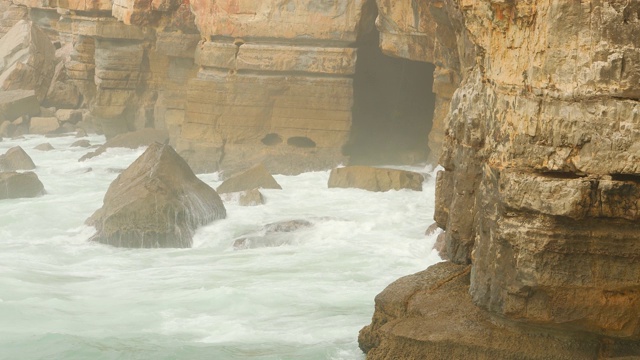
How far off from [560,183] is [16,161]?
42.2 feet

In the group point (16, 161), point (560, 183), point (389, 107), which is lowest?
point (16, 161)

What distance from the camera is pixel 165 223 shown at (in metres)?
11.2

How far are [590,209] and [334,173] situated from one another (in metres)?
8.57

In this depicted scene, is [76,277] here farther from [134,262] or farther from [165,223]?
[165,223]

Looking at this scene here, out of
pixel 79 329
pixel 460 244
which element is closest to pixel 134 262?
pixel 79 329

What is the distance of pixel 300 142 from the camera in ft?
50.0

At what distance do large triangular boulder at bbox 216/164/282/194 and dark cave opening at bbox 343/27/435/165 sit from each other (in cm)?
177

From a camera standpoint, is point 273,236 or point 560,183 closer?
point 560,183

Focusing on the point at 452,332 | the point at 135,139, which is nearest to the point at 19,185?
the point at 135,139

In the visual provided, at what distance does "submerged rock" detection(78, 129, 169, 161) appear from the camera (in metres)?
18.3

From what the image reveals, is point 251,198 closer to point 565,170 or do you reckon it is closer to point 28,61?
point 565,170

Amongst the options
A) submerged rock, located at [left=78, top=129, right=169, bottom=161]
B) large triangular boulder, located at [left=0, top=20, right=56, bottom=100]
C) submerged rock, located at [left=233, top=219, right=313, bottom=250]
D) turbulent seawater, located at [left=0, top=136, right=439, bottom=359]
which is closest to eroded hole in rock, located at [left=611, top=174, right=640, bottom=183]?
turbulent seawater, located at [left=0, top=136, right=439, bottom=359]

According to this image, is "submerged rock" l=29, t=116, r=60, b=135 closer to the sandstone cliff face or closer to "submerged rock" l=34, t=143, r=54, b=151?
"submerged rock" l=34, t=143, r=54, b=151

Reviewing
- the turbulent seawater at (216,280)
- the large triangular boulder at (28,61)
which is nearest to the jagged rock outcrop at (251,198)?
the turbulent seawater at (216,280)
